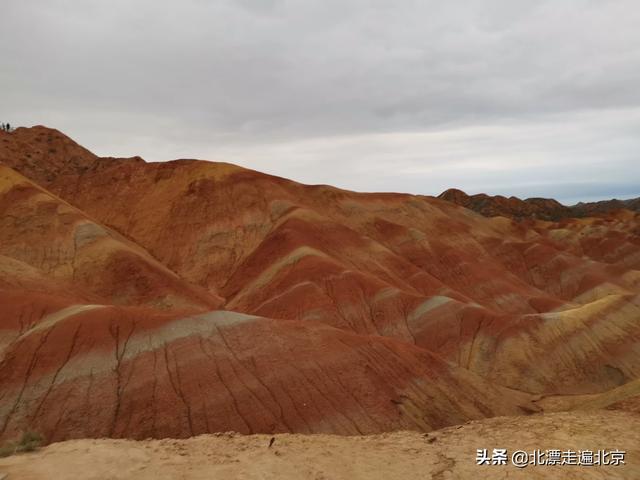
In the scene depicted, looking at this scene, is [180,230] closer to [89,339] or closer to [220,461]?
[89,339]

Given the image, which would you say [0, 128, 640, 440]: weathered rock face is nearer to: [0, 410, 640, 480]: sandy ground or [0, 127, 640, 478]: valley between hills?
[0, 127, 640, 478]: valley between hills

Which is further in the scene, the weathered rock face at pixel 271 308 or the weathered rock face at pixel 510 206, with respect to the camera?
the weathered rock face at pixel 510 206

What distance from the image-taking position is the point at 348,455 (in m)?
15.4

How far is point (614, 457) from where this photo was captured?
13.9 metres

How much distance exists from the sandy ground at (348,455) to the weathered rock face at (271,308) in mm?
6007

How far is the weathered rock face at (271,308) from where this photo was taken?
23.7 meters

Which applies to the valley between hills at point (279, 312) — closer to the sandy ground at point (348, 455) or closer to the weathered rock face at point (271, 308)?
the weathered rock face at point (271, 308)

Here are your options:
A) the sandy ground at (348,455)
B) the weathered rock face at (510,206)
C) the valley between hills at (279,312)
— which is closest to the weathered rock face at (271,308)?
the valley between hills at (279,312)

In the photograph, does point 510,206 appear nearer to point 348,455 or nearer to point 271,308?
point 271,308

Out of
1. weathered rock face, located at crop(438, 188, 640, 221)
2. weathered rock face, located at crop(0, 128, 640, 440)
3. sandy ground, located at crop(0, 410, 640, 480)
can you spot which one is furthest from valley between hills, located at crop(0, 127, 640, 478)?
weathered rock face, located at crop(438, 188, 640, 221)

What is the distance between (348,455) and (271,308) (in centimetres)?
3315

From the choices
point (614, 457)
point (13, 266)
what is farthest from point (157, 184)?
point (614, 457)

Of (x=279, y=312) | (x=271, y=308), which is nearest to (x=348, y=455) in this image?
(x=279, y=312)

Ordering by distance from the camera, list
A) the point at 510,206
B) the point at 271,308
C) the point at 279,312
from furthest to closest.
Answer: the point at 510,206
the point at 271,308
the point at 279,312
